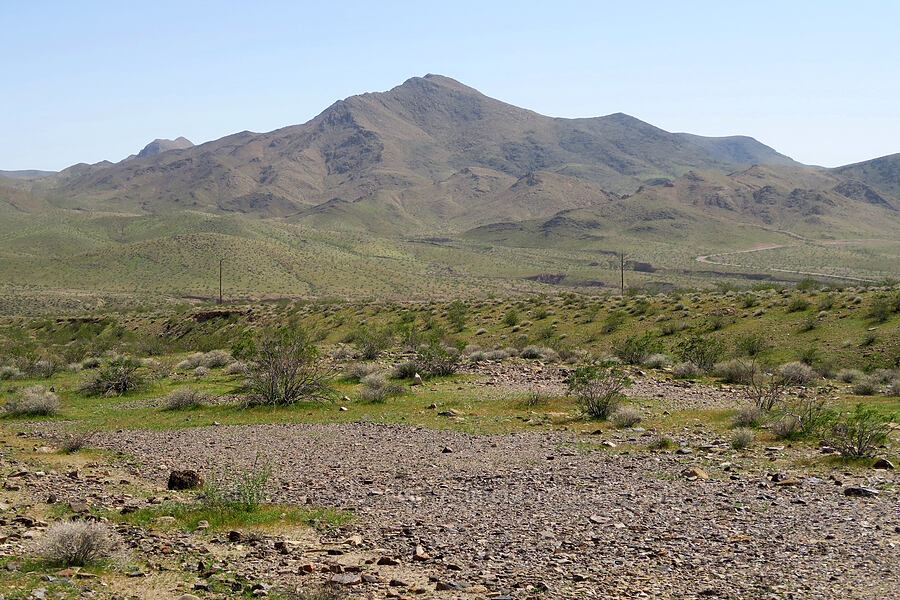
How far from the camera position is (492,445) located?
566 inches

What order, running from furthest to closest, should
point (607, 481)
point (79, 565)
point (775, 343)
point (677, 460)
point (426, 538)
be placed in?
point (775, 343)
point (677, 460)
point (607, 481)
point (426, 538)
point (79, 565)

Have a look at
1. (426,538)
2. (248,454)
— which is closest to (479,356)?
(248,454)

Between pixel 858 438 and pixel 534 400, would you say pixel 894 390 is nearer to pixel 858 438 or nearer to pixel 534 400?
pixel 858 438

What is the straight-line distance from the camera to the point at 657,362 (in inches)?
1045

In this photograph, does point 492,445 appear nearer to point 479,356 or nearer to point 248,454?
point 248,454

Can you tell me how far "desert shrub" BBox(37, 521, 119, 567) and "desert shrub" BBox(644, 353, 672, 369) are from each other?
887 inches

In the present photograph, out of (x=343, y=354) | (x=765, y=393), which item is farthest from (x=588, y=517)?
(x=343, y=354)

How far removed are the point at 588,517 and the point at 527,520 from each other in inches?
35.2

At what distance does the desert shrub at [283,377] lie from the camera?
20172 millimetres

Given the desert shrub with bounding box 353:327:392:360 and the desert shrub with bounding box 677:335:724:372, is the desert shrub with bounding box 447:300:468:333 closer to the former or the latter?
the desert shrub with bounding box 353:327:392:360

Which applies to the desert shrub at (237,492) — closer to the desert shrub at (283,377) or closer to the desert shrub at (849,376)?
the desert shrub at (283,377)

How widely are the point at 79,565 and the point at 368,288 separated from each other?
96402 mm

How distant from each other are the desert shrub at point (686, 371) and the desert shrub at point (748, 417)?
8712 millimetres

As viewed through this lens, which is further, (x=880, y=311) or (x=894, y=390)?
(x=880, y=311)
